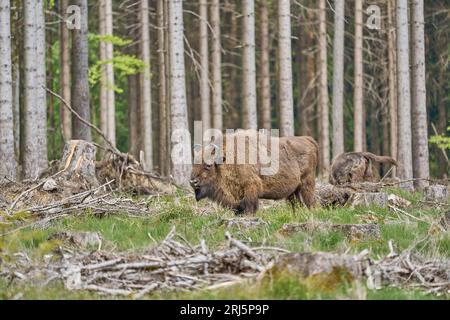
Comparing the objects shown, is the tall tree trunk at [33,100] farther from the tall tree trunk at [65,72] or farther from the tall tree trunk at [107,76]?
the tall tree trunk at [65,72]

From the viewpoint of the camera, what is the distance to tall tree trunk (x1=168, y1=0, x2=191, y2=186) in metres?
20.3

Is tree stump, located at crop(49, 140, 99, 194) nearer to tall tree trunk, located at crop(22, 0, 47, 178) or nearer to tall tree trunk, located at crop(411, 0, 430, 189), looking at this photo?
tall tree trunk, located at crop(22, 0, 47, 178)

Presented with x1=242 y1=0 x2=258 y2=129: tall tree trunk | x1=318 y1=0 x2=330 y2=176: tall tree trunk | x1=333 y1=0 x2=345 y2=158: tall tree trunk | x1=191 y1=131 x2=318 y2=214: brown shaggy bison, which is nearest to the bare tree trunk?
x1=318 y1=0 x2=330 y2=176: tall tree trunk

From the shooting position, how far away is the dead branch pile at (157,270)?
28.6 feet

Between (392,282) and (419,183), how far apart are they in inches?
581

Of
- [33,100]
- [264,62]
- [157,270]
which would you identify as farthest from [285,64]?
[157,270]

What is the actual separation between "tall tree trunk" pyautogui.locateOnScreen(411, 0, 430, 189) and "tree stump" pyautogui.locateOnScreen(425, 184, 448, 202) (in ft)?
19.9

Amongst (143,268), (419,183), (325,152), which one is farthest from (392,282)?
(325,152)

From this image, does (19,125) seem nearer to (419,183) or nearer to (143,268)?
(419,183)

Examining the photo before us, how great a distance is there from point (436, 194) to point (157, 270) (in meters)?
9.32

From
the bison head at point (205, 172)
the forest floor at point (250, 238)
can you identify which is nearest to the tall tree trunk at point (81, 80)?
the forest floor at point (250, 238)

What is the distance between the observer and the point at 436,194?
17.1m
